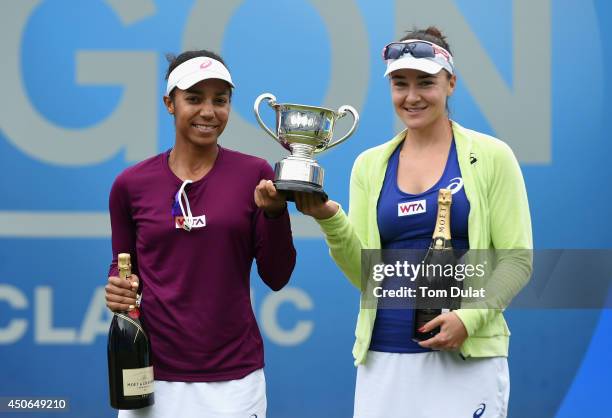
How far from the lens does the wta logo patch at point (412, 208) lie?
6.88ft

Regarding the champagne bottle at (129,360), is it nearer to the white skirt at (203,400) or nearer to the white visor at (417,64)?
the white skirt at (203,400)

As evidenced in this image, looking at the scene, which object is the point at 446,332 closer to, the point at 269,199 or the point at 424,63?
the point at 269,199

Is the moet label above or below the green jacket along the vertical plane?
below

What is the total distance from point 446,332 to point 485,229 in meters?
0.26

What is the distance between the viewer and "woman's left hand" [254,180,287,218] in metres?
2.05

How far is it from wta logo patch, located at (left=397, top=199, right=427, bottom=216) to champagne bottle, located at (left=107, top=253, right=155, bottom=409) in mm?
654

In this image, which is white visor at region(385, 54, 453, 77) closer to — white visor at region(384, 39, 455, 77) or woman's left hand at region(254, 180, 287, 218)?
white visor at region(384, 39, 455, 77)

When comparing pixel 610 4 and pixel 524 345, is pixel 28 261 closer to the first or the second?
pixel 524 345

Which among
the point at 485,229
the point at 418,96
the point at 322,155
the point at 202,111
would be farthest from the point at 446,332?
the point at 322,155

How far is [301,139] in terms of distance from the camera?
7.04 ft

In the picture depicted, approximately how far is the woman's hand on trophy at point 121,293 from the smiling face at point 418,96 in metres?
0.77

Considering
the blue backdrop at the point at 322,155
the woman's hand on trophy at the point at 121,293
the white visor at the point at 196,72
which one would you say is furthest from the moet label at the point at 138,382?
the blue backdrop at the point at 322,155

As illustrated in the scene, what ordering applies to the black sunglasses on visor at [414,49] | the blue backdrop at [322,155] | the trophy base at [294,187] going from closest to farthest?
1. the trophy base at [294,187]
2. the black sunglasses on visor at [414,49]
3. the blue backdrop at [322,155]

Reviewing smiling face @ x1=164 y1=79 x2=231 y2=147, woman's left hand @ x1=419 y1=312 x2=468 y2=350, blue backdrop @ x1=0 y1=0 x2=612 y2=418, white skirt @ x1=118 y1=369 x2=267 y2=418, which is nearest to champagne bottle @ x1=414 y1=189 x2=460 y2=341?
woman's left hand @ x1=419 y1=312 x2=468 y2=350
